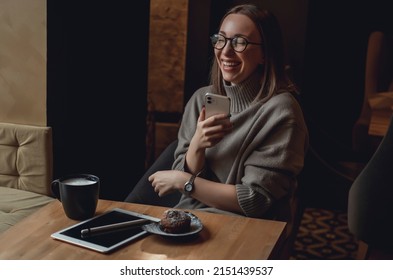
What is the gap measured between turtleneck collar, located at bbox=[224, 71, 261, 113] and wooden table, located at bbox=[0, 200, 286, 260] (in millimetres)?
473

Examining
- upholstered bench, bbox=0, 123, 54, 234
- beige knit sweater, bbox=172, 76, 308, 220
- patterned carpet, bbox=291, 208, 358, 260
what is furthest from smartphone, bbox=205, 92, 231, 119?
patterned carpet, bbox=291, 208, 358, 260

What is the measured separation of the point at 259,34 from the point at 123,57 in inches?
50.4

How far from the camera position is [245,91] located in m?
1.62

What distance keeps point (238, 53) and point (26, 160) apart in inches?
46.6

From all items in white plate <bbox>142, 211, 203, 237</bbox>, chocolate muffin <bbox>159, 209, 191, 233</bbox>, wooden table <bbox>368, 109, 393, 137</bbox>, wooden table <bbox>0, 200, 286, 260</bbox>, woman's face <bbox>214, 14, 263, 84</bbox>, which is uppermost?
woman's face <bbox>214, 14, 263, 84</bbox>

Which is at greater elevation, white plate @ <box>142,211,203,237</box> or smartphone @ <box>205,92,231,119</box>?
smartphone @ <box>205,92,231,119</box>

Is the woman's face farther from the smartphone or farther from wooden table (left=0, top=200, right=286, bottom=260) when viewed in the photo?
wooden table (left=0, top=200, right=286, bottom=260)

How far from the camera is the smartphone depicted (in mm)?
1417

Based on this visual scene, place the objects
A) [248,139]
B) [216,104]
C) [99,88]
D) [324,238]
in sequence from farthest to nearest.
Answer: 1. [324,238]
2. [99,88]
3. [248,139]
4. [216,104]

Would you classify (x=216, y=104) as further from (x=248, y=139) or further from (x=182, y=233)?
(x=182, y=233)

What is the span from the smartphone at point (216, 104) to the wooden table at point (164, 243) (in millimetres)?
309

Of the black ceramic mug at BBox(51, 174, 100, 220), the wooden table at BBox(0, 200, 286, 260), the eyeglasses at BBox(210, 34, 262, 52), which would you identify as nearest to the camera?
the wooden table at BBox(0, 200, 286, 260)

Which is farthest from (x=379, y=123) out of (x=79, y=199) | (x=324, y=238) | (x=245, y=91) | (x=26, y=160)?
(x=79, y=199)
